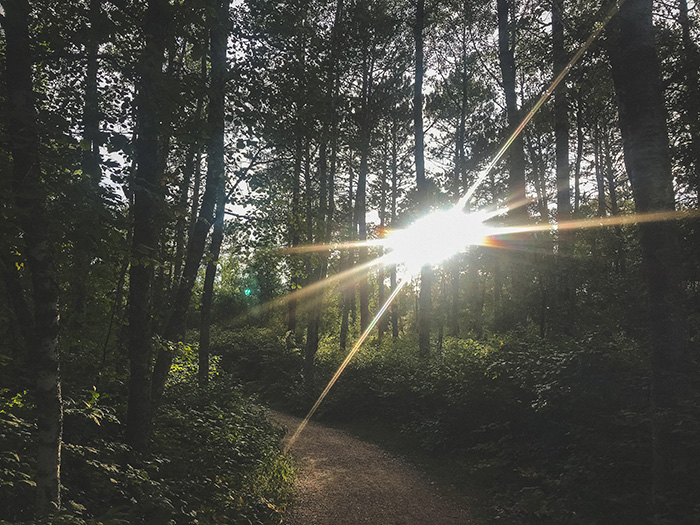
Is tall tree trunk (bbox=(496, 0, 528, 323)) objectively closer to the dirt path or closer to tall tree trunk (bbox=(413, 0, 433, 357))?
tall tree trunk (bbox=(413, 0, 433, 357))

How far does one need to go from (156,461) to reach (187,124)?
3.92m

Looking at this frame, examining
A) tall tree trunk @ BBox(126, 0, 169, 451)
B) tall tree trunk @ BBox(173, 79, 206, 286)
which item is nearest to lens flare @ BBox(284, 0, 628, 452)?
tall tree trunk @ BBox(173, 79, 206, 286)

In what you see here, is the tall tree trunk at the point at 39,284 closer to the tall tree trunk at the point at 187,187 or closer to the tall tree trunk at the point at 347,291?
the tall tree trunk at the point at 187,187

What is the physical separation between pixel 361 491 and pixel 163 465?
3.38 meters

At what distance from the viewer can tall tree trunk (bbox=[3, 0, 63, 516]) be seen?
3230 mm

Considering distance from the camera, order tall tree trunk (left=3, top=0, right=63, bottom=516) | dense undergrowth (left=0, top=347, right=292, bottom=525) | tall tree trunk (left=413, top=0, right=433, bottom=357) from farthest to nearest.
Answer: tall tree trunk (left=413, top=0, right=433, bottom=357) → dense undergrowth (left=0, top=347, right=292, bottom=525) → tall tree trunk (left=3, top=0, right=63, bottom=516)

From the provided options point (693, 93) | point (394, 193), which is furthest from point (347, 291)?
point (693, 93)

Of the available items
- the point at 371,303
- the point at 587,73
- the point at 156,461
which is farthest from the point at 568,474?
the point at 371,303

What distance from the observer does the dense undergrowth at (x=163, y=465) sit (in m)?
3.73

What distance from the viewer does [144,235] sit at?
5039 millimetres

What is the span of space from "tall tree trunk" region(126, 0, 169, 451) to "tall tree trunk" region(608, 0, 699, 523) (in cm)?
543

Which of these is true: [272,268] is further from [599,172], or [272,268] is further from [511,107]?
[599,172]

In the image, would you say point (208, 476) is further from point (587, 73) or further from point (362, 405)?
point (587, 73)

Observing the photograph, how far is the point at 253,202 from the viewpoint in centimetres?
872
